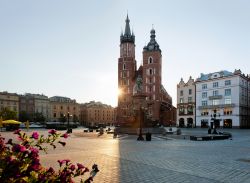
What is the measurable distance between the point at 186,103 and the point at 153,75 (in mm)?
18366

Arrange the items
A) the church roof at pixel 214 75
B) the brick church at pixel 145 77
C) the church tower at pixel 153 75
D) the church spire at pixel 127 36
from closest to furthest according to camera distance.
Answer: the church roof at pixel 214 75 < the church tower at pixel 153 75 < the brick church at pixel 145 77 < the church spire at pixel 127 36

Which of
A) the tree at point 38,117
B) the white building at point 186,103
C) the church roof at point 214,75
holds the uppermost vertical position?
the church roof at point 214,75

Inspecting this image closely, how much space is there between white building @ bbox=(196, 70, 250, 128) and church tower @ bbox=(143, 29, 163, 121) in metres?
17.0

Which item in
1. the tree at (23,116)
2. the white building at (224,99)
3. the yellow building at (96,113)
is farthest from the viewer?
the yellow building at (96,113)

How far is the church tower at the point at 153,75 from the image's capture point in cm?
9594

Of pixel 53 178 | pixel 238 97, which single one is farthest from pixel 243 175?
pixel 238 97

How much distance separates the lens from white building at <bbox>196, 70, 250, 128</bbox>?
241ft

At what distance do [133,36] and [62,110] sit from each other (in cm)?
5974

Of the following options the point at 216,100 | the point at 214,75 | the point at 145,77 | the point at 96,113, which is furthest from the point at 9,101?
the point at 216,100

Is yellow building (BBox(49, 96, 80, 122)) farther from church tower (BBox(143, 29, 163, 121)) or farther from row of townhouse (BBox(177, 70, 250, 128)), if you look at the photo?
row of townhouse (BBox(177, 70, 250, 128))

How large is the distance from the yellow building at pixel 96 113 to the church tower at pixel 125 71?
4957 centimetres

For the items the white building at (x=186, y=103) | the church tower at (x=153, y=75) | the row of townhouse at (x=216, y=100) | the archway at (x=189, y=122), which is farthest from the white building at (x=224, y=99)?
the church tower at (x=153, y=75)

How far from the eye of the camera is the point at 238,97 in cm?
7281

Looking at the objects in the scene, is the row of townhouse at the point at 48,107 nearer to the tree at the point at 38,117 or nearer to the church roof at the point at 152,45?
the tree at the point at 38,117
